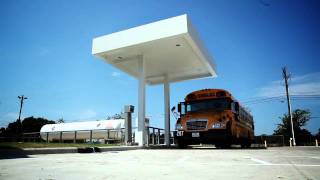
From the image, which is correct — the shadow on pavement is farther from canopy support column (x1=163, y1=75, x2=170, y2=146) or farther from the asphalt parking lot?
canopy support column (x1=163, y1=75, x2=170, y2=146)

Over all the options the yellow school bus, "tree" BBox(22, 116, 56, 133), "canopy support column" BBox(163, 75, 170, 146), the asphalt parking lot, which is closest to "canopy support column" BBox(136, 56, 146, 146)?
the yellow school bus

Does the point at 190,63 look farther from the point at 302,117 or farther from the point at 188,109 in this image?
the point at 302,117

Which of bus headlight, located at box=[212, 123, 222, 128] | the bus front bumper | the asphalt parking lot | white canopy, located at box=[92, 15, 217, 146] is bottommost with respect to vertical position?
the asphalt parking lot

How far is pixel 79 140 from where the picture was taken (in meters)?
30.5

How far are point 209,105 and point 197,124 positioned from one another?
4.21 ft

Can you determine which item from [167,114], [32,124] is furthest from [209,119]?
[32,124]

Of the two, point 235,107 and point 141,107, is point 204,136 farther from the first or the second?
point 141,107

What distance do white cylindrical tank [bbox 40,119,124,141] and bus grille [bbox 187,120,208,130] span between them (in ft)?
37.1

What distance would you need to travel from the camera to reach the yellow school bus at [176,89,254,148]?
13438 millimetres

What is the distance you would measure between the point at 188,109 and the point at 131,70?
8180 mm

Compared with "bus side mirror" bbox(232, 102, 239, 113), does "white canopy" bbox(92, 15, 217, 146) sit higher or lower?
higher

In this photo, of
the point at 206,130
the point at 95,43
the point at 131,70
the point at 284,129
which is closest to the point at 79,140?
the point at 131,70

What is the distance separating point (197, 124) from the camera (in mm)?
14180

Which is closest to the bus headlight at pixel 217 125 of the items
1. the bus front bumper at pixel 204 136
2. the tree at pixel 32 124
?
the bus front bumper at pixel 204 136
